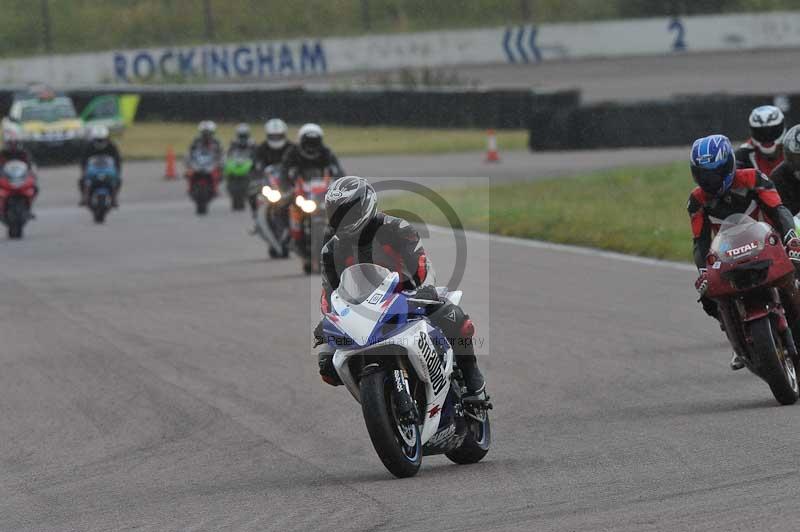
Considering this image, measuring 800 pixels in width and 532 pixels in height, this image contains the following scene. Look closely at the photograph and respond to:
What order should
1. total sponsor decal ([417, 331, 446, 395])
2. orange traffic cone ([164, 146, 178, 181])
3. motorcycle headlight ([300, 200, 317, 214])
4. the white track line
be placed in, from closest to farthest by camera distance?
total sponsor decal ([417, 331, 446, 395]) → the white track line → motorcycle headlight ([300, 200, 317, 214]) → orange traffic cone ([164, 146, 178, 181])

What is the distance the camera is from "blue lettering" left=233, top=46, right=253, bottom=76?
5550cm

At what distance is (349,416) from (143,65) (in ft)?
155

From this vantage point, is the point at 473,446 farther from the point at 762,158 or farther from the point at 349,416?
the point at 762,158

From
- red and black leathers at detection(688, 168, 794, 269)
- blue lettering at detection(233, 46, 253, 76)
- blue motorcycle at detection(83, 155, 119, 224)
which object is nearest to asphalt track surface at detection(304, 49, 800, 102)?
blue lettering at detection(233, 46, 253, 76)

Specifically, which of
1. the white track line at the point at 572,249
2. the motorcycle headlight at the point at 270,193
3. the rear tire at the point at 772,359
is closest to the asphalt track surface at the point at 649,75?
the white track line at the point at 572,249

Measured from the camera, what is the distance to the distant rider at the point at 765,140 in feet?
38.0

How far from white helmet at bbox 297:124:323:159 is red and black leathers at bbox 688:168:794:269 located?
31.0 feet

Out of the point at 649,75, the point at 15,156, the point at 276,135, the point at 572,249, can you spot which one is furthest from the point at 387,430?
the point at 649,75

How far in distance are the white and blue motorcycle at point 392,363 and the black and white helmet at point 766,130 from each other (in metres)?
4.69

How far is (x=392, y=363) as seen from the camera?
24.4 ft

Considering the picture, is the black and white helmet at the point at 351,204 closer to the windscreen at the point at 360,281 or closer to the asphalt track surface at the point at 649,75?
the windscreen at the point at 360,281

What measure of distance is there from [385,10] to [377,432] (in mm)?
57043

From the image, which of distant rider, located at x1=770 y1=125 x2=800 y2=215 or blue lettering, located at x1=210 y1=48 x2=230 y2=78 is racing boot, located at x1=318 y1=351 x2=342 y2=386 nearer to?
distant rider, located at x1=770 y1=125 x2=800 y2=215

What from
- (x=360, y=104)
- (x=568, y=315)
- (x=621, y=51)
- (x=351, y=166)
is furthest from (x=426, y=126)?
(x=568, y=315)
